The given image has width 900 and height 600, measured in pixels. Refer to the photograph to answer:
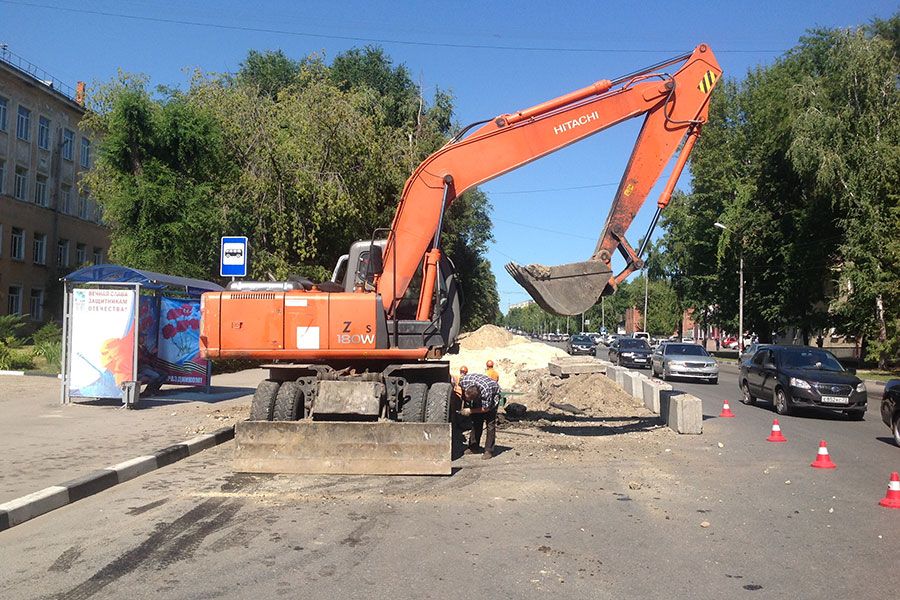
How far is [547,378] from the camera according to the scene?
73.9 ft

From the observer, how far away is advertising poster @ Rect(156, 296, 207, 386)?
56.9 ft

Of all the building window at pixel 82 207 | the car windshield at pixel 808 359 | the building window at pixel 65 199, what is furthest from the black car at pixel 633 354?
the building window at pixel 82 207

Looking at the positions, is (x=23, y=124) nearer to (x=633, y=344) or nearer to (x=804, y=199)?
(x=633, y=344)

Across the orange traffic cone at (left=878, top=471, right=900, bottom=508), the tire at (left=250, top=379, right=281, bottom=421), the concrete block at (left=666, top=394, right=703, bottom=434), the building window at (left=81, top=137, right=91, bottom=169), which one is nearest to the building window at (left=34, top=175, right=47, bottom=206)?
the building window at (left=81, top=137, right=91, bottom=169)

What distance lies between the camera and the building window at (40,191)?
46844mm

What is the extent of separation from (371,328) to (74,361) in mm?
7919

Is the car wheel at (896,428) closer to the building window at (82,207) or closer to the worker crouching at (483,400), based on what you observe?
the worker crouching at (483,400)

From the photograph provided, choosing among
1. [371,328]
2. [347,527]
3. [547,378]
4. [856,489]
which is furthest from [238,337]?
[547,378]

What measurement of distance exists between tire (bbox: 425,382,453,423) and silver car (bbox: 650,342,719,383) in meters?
19.4

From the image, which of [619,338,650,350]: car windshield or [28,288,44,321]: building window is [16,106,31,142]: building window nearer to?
[28,288,44,321]: building window

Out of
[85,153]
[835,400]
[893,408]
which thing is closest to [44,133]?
[85,153]

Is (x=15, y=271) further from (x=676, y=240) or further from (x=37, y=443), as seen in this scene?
(x=676, y=240)

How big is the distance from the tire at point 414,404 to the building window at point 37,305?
1722 inches

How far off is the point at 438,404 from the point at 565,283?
9.29 ft
